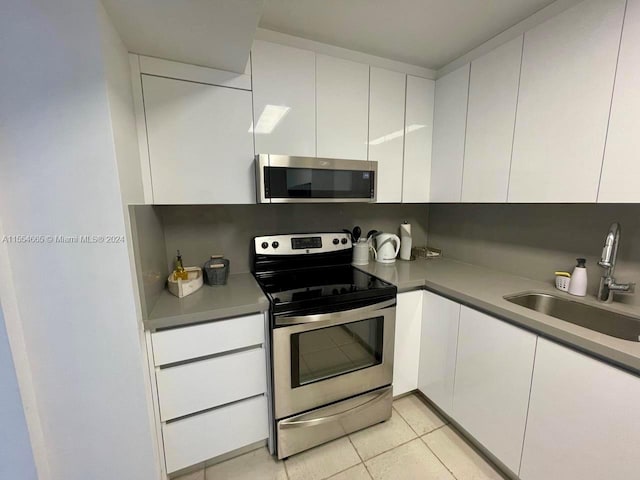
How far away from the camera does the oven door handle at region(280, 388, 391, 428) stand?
131cm

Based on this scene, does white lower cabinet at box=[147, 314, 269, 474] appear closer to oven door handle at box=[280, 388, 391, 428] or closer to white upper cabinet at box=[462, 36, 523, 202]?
oven door handle at box=[280, 388, 391, 428]

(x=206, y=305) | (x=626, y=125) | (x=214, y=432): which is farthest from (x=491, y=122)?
(x=214, y=432)

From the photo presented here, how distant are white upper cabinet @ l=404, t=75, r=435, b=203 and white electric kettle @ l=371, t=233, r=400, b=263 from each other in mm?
296

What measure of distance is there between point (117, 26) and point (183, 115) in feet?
1.22

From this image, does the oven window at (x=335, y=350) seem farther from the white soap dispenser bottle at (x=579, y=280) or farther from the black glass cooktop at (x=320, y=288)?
the white soap dispenser bottle at (x=579, y=280)

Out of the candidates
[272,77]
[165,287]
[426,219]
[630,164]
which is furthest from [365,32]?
[165,287]

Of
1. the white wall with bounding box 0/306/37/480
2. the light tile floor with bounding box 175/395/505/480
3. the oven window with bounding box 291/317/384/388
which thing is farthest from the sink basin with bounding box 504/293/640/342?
the white wall with bounding box 0/306/37/480

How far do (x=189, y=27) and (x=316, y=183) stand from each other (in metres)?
0.84

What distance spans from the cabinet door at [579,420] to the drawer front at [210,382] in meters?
1.22

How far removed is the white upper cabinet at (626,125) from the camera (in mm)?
966

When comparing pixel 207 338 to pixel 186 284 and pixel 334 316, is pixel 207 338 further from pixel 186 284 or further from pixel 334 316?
pixel 334 316

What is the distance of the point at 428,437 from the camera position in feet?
4.97

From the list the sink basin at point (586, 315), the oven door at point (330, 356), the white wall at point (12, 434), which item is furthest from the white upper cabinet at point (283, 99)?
the sink basin at point (586, 315)

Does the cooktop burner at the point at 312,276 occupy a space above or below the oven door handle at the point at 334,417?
above
